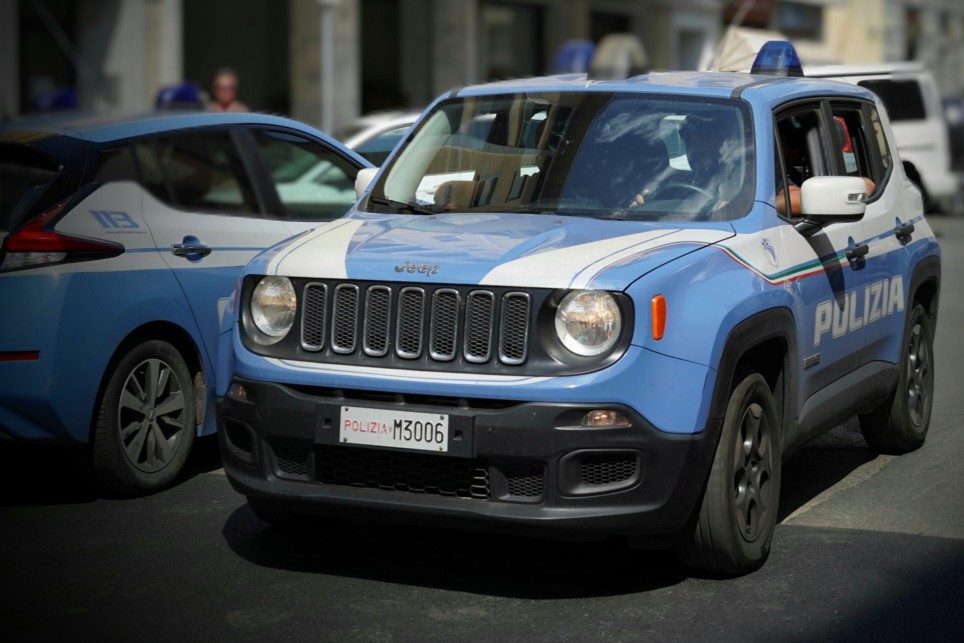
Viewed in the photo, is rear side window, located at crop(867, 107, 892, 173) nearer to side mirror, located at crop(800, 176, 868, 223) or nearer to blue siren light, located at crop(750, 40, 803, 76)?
blue siren light, located at crop(750, 40, 803, 76)

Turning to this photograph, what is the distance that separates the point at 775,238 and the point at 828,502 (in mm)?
1379

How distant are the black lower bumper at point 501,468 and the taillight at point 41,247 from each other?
4.93 ft

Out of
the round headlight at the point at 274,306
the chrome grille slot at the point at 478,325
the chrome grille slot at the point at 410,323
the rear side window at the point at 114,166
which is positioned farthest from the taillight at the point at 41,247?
the chrome grille slot at the point at 478,325

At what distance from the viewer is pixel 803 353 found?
589 cm

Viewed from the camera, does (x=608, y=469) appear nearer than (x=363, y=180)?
Yes

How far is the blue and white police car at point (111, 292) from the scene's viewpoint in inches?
249

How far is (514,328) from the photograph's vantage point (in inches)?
197

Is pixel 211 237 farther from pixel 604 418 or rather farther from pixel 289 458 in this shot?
pixel 604 418

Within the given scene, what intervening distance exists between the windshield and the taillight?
3.94ft

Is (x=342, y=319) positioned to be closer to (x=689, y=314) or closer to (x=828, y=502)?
(x=689, y=314)

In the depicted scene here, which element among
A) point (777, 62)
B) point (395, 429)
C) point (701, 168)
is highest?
point (777, 62)

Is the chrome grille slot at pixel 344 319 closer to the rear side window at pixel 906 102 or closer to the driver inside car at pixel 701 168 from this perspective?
the driver inside car at pixel 701 168

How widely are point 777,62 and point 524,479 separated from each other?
307 centimetres

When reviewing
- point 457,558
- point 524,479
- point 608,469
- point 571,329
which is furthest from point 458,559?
point 571,329
